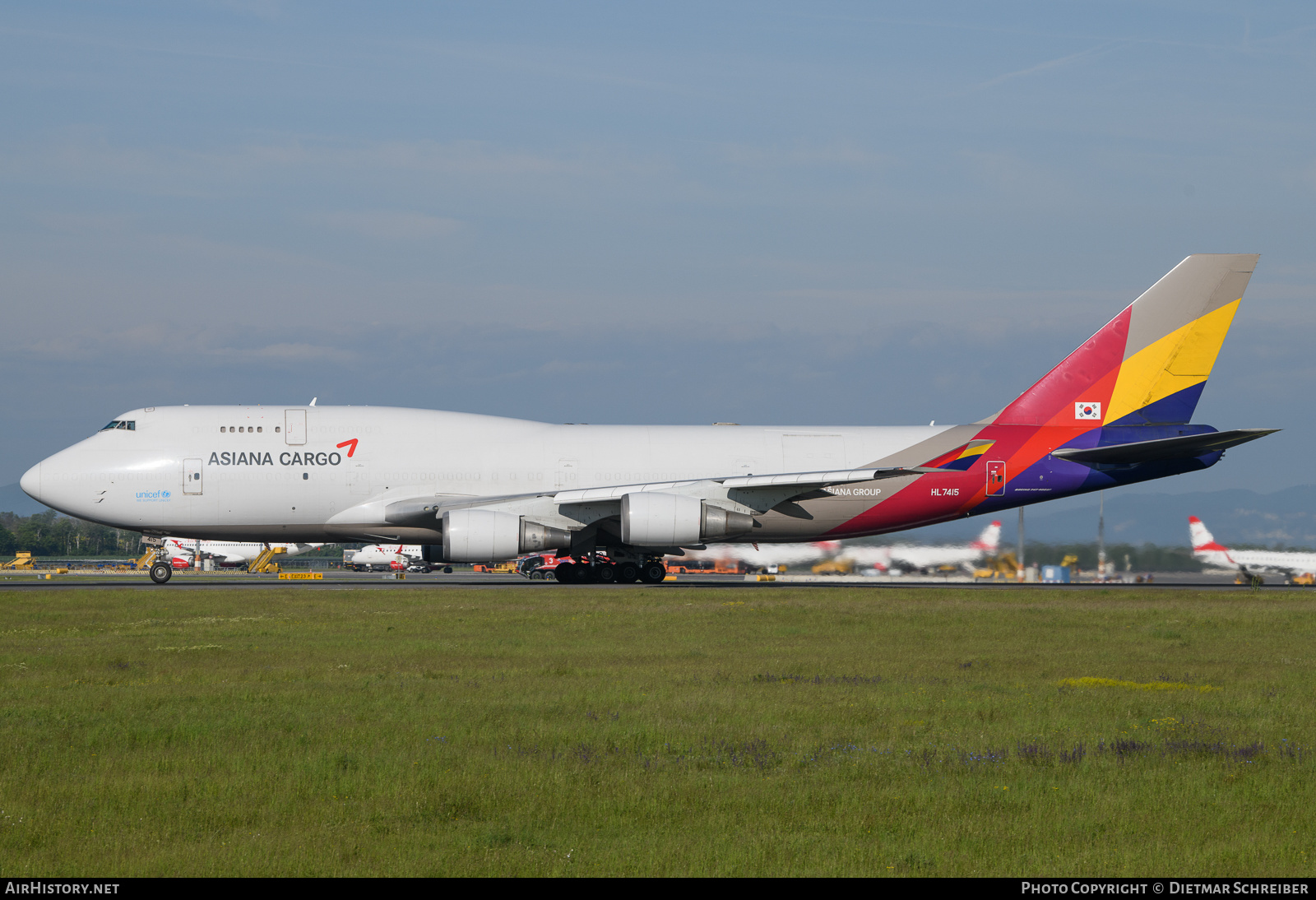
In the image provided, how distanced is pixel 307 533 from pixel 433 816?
2763 cm

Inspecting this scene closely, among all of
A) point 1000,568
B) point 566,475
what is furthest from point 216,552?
point 1000,568

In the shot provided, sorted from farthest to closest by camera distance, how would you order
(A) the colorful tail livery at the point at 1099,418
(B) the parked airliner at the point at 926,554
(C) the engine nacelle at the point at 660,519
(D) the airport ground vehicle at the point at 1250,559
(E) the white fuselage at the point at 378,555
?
(E) the white fuselage at the point at 378,555 → (D) the airport ground vehicle at the point at 1250,559 → (B) the parked airliner at the point at 926,554 → (A) the colorful tail livery at the point at 1099,418 → (C) the engine nacelle at the point at 660,519

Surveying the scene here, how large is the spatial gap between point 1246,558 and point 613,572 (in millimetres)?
25820

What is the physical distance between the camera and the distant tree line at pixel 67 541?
142m

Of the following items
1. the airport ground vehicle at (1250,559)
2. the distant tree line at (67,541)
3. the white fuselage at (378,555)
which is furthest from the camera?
the distant tree line at (67,541)

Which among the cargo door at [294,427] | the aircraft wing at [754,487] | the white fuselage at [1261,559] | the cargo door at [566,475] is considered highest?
the cargo door at [294,427]

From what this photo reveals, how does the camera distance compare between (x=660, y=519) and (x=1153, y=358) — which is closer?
(x=660, y=519)

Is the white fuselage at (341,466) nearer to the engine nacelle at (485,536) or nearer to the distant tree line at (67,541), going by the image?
the engine nacelle at (485,536)

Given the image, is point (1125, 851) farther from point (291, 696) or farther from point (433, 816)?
point (291, 696)

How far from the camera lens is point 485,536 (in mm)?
31812

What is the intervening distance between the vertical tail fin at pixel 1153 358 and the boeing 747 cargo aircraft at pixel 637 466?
0.05 m

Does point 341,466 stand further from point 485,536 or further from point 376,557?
point 376,557

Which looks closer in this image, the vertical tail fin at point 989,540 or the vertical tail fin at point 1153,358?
the vertical tail fin at point 1153,358

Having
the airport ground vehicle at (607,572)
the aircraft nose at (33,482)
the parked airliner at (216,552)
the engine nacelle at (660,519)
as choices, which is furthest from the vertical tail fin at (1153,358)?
the parked airliner at (216,552)
